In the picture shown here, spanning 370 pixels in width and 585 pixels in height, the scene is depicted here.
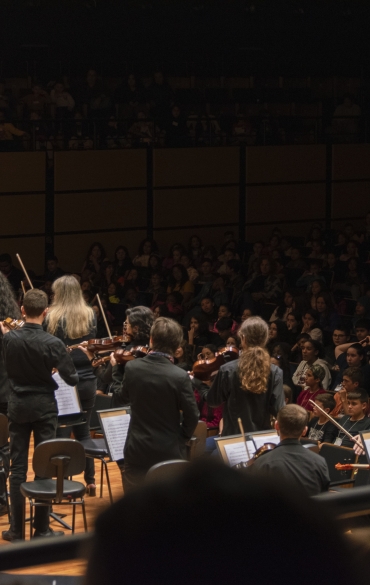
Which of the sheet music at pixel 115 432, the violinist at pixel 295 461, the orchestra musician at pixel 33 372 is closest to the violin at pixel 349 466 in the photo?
the violinist at pixel 295 461

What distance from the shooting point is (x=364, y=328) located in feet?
28.4

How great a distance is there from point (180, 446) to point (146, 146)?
1043 cm

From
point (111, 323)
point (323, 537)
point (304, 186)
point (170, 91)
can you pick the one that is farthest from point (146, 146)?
point (323, 537)

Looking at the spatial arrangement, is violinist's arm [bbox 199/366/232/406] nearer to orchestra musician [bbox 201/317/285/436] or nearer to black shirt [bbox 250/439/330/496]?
orchestra musician [bbox 201/317/285/436]

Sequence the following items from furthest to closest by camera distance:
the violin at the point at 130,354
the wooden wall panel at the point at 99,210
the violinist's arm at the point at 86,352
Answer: the wooden wall panel at the point at 99,210, the violinist's arm at the point at 86,352, the violin at the point at 130,354

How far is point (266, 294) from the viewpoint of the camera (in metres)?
11.4

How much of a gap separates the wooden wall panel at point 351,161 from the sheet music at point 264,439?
1161cm

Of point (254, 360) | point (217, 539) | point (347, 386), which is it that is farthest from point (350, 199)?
point (217, 539)

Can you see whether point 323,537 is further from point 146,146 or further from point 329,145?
point 329,145

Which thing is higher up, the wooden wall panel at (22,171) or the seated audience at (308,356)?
the wooden wall panel at (22,171)

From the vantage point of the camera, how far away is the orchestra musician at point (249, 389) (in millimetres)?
4641

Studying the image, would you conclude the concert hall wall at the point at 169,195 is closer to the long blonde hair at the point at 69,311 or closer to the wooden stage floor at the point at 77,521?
the wooden stage floor at the point at 77,521

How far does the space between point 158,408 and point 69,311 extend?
1.50 metres

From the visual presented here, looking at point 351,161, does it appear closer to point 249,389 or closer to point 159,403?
point 249,389
